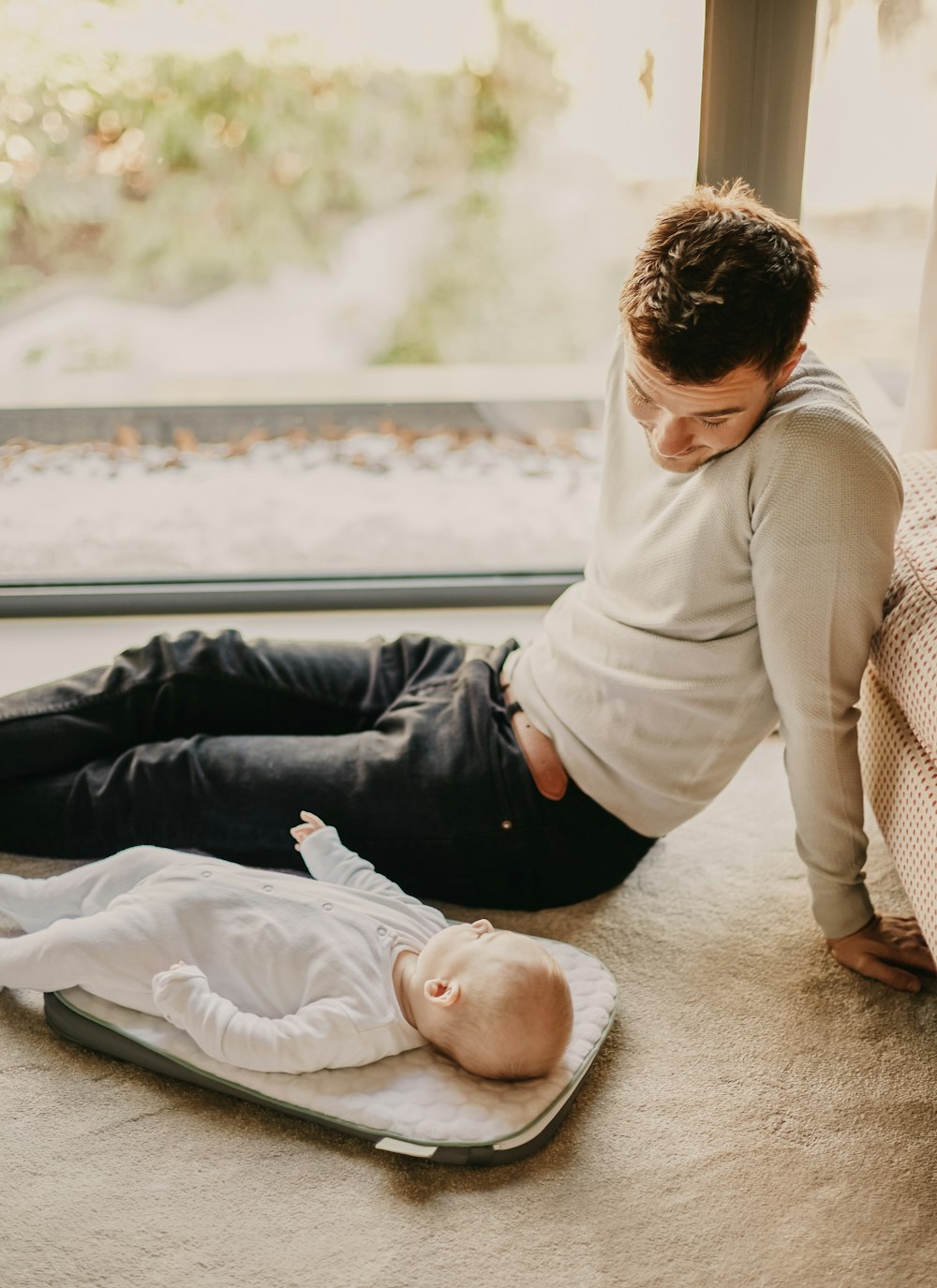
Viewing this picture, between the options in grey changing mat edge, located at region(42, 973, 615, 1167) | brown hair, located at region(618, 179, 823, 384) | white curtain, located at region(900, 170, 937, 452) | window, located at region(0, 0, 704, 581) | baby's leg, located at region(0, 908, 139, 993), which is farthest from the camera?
window, located at region(0, 0, 704, 581)

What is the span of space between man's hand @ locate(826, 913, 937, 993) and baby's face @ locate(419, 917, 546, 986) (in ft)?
1.55

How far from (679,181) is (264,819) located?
1.36m

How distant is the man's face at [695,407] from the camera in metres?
1.21

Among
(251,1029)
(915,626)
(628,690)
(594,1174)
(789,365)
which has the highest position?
(789,365)

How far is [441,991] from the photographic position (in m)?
1.32

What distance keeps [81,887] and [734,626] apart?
0.89 meters

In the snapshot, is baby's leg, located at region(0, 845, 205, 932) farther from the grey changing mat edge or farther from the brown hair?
the brown hair

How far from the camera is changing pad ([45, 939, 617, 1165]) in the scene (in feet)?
4.15

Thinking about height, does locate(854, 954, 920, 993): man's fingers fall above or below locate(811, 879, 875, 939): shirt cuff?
below

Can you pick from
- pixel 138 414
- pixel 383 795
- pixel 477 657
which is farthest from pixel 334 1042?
pixel 138 414

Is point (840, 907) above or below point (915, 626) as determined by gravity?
below

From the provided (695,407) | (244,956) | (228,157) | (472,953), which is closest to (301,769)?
(244,956)

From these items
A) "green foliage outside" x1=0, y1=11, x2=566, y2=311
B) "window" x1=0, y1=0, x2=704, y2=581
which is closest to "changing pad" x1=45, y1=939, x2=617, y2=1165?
"window" x1=0, y1=0, x2=704, y2=581

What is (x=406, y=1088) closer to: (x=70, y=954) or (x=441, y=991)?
(x=441, y=991)
